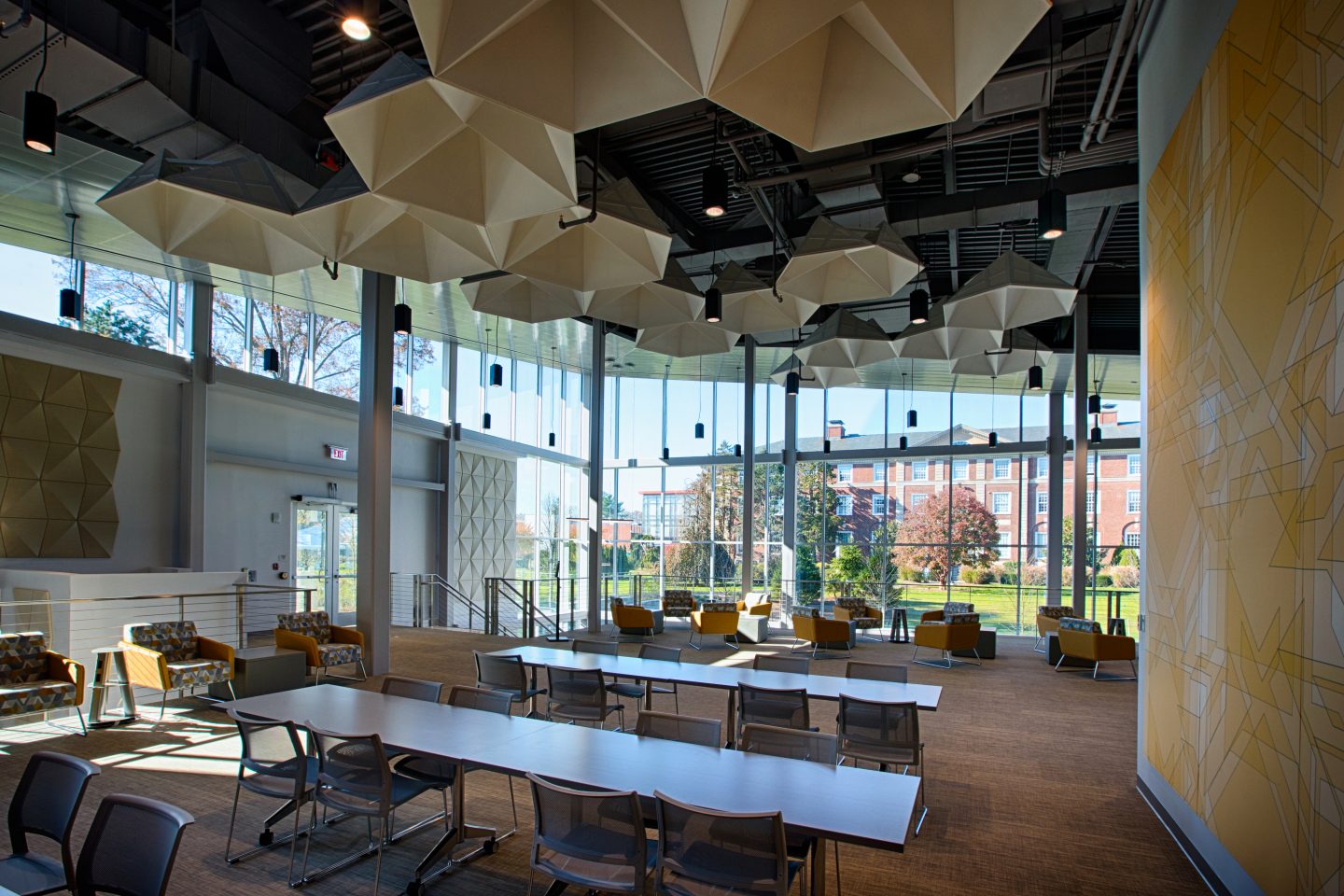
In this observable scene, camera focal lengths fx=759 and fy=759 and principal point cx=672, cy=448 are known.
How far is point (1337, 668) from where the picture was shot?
2945mm

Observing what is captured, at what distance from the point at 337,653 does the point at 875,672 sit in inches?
250

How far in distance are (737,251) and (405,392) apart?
339 inches

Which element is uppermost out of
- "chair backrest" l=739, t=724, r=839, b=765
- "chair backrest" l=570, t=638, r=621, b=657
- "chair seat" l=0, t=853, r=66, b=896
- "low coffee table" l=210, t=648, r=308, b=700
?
"chair backrest" l=739, t=724, r=839, b=765

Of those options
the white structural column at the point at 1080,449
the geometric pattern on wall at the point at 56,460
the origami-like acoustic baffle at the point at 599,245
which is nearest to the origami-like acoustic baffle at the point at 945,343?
the white structural column at the point at 1080,449

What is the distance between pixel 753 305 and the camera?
9867mm

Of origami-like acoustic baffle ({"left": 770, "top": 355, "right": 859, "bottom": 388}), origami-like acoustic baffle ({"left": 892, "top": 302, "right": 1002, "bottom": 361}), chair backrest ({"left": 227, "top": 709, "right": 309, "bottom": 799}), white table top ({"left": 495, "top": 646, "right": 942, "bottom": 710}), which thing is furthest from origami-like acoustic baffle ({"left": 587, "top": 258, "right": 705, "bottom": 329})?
chair backrest ({"left": 227, "top": 709, "right": 309, "bottom": 799})

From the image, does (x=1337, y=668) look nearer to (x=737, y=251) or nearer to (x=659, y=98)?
(x=659, y=98)

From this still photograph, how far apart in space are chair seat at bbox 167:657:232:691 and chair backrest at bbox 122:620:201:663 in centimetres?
14

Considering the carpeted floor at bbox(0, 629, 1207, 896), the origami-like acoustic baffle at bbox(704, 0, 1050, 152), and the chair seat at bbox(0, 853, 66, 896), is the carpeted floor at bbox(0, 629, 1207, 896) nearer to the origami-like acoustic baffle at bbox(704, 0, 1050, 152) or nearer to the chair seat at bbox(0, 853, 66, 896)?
the chair seat at bbox(0, 853, 66, 896)

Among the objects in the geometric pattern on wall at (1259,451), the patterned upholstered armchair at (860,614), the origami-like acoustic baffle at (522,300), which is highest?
the origami-like acoustic baffle at (522,300)

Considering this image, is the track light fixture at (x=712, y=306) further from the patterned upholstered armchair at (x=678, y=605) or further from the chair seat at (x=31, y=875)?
the patterned upholstered armchair at (x=678, y=605)

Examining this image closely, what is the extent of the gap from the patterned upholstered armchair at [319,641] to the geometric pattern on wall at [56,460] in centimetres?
381

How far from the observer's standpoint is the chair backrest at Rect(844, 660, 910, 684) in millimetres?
6406

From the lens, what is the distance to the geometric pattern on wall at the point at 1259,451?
3078mm
